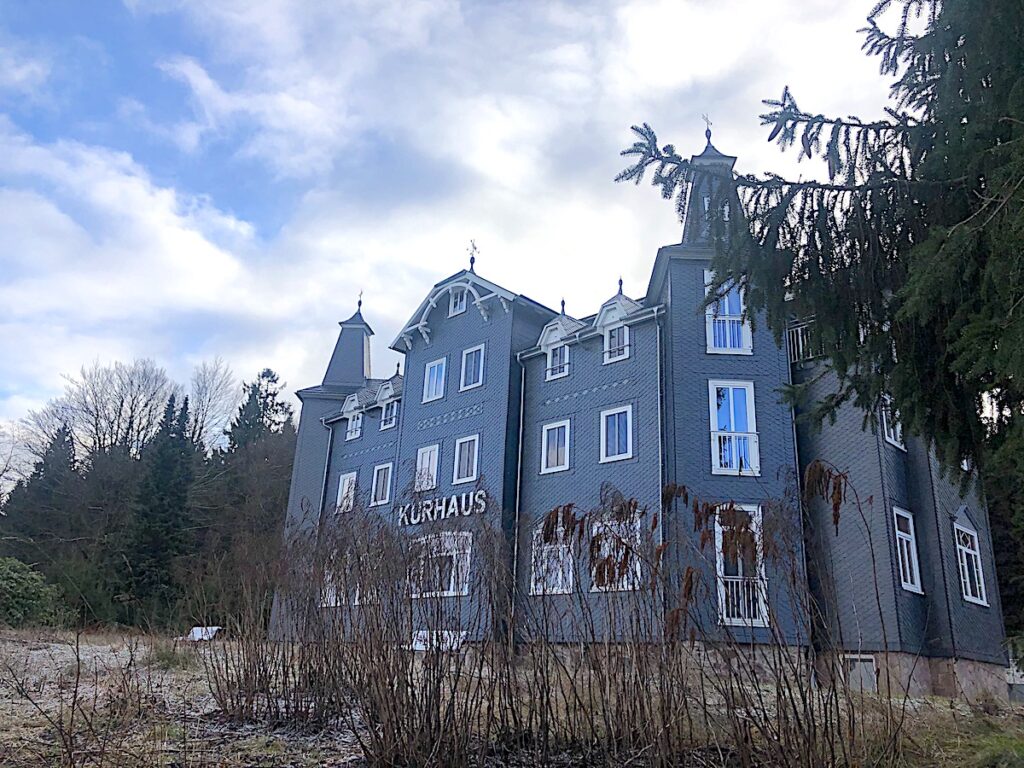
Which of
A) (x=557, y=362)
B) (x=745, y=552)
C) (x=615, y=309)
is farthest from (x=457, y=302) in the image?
(x=745, y=552)

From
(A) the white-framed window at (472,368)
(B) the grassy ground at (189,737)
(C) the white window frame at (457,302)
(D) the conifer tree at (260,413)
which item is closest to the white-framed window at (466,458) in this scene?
(A) the white-framed window at (472,368)

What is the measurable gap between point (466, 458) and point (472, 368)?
251cm

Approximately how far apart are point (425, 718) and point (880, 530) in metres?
13.4

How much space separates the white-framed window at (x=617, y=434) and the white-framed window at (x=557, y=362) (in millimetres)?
1836

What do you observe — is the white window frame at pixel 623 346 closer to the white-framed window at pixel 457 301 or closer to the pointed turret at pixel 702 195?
the white-framed window at pixel 457 301

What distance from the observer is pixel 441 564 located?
4.95 meters

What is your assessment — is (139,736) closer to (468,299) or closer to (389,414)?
(468,299)

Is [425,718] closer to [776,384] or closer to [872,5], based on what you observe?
[872,5]

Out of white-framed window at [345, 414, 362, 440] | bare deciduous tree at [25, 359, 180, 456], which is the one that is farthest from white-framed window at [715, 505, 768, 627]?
bare deciduous tree at [25, 359, 180, 456]

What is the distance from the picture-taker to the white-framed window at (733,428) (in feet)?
54.7

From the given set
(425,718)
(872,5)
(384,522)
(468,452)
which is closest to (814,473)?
(425,718)

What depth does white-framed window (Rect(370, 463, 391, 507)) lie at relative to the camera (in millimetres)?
23266

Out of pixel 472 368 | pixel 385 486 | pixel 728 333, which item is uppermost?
pixel 472 368

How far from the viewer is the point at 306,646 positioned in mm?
5934
